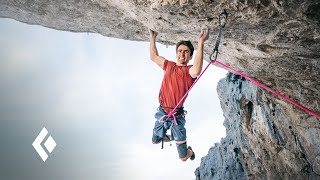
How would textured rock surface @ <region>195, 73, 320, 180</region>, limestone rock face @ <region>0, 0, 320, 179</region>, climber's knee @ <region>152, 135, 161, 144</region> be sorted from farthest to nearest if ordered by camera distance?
textured rock surface @ <region>195, 73, 320, 180</region>, climber's knee @ <region>152, 135, 161, 144</region>, limestone rock face @ <region>0, 0, 320, 179</region>

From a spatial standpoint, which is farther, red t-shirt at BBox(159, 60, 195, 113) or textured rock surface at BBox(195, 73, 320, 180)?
textured rock surface at BBox(195, 73, 320, 180)

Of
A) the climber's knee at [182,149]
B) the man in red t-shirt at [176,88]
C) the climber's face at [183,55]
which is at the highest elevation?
the climber's face at [183,55]

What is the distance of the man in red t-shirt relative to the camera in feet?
18.3

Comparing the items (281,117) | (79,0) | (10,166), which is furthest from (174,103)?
(10,166)

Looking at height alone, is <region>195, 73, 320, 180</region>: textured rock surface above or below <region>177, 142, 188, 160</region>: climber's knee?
below

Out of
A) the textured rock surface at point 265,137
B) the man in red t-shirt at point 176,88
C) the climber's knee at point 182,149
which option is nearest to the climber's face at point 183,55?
the man in red t-shirt at point 176,88

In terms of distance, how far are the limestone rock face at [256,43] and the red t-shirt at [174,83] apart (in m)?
1.02

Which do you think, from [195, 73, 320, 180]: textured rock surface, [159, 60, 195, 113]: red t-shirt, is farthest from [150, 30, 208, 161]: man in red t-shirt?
[195, 73, 320, 180]: textured rock surface

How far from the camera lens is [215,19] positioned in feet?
19.1

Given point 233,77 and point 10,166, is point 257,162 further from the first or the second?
point 10,166

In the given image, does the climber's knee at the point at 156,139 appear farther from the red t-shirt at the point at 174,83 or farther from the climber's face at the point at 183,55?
the climber's face at the point at 183,55

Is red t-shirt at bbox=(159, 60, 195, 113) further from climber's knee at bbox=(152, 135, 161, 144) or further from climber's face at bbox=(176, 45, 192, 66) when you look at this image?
climber's knee at bbox=(152, 135, 161, 144)

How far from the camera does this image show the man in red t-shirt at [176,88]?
5.59 meters

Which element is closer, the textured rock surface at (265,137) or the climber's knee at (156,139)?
the climber's knee at (156,139)
